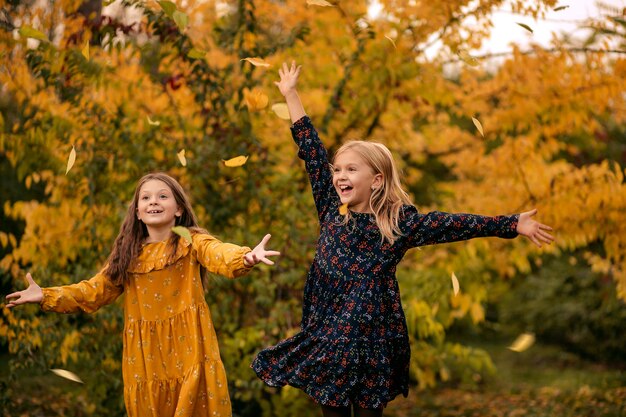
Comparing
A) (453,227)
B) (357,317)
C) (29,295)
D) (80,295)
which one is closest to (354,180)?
(453,227)

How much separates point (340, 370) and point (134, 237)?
115cm

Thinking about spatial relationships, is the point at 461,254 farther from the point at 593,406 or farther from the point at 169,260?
the point at 169,260

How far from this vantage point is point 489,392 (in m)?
8.57

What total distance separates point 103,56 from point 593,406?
495cm

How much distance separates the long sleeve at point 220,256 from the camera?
3.03m

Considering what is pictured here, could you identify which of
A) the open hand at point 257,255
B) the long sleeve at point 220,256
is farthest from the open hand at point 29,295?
the open hand at point 257,255

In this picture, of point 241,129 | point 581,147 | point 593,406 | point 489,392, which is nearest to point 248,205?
point 241,129

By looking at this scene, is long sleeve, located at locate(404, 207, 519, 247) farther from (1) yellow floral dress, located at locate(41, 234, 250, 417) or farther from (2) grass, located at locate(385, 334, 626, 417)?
(2) grass, located at locate(385, 334, 626, 417)

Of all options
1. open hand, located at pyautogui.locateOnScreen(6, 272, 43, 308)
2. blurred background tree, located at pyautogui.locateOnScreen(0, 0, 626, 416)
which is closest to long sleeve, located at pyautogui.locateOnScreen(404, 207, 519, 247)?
blurred background tree, located at pyautogui.locateOnScreen(0, 0, 626, 416)

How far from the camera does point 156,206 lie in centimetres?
341

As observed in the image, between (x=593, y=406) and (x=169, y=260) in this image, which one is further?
(x=593, y=406)

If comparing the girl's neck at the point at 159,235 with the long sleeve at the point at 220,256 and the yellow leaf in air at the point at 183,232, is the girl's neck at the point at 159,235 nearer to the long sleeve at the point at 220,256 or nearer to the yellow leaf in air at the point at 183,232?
the long sleeve at the point at 220,256

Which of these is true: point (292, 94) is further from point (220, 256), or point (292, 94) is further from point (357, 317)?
point (357, 317)

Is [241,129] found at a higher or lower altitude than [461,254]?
higher
